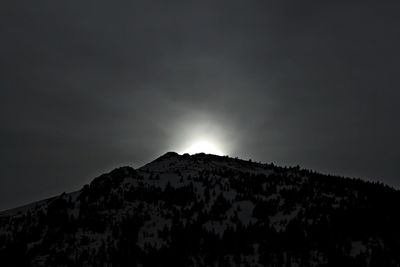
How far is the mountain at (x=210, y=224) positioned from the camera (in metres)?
41.3

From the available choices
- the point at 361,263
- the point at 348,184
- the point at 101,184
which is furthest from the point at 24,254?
the point at 348,184

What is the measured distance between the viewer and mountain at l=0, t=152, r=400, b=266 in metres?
41.3

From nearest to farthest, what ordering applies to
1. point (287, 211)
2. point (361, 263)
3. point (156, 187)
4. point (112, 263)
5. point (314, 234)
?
point (361, 263), point (112, 263), point (314, 234), point (287, 211), point (156, 187)

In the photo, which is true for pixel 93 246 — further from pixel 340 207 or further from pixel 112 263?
pixel 340 207

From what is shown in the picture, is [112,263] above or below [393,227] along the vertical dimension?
below

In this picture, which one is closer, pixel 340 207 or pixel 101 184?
pixel 340 207

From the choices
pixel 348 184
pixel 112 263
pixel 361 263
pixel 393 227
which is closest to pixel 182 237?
pixel 112 263

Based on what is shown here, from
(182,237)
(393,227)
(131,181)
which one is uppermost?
(131,181)

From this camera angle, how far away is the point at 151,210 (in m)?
53.1

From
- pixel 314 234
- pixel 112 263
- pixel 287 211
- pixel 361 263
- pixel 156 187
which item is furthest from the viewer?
pixel 156 187

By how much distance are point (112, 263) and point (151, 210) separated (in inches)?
496

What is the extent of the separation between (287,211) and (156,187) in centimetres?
1864

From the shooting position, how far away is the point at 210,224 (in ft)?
160

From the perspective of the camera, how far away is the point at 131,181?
209 feet
